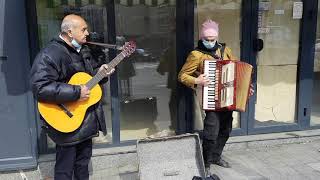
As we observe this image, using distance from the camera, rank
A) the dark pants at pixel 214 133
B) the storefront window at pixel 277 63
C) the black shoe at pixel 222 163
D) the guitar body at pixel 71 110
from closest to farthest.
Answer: the guitar body at pixel 71 110 → the dark pants at pixel 214 133 → the black shoe at pixel 222 163 → the storefront window at pixel 277 63

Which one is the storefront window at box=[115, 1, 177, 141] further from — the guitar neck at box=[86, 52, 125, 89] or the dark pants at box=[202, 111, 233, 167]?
the guitar neck at box=[86, 52, 125, 89]

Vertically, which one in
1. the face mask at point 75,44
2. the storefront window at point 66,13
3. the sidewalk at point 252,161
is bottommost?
the sidewalk at point 252,161

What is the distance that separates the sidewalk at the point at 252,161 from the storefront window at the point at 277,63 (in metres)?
0.30

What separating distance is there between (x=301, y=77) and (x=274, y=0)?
1.07 metres

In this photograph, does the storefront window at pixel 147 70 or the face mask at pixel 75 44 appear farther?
the storefront window at pixel 147 70

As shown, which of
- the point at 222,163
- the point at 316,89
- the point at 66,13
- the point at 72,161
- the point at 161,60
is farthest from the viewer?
the point at 316,89

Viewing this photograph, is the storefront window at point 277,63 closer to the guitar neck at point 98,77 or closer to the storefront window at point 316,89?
the storefront window at point 316,89

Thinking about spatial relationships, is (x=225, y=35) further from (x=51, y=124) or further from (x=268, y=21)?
(x=51, y=124)

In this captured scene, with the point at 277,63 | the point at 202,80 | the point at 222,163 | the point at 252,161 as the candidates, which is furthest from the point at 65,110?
the point at 277,63

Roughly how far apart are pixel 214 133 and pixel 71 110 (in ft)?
5.47

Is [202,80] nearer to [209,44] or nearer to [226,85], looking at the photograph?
[226,85]

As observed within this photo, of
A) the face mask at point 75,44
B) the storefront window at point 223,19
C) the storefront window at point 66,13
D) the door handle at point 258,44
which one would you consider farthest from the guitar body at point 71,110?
the door handle at point 258,44

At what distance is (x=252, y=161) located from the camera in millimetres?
4969

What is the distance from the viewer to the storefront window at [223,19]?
5.04 meters
